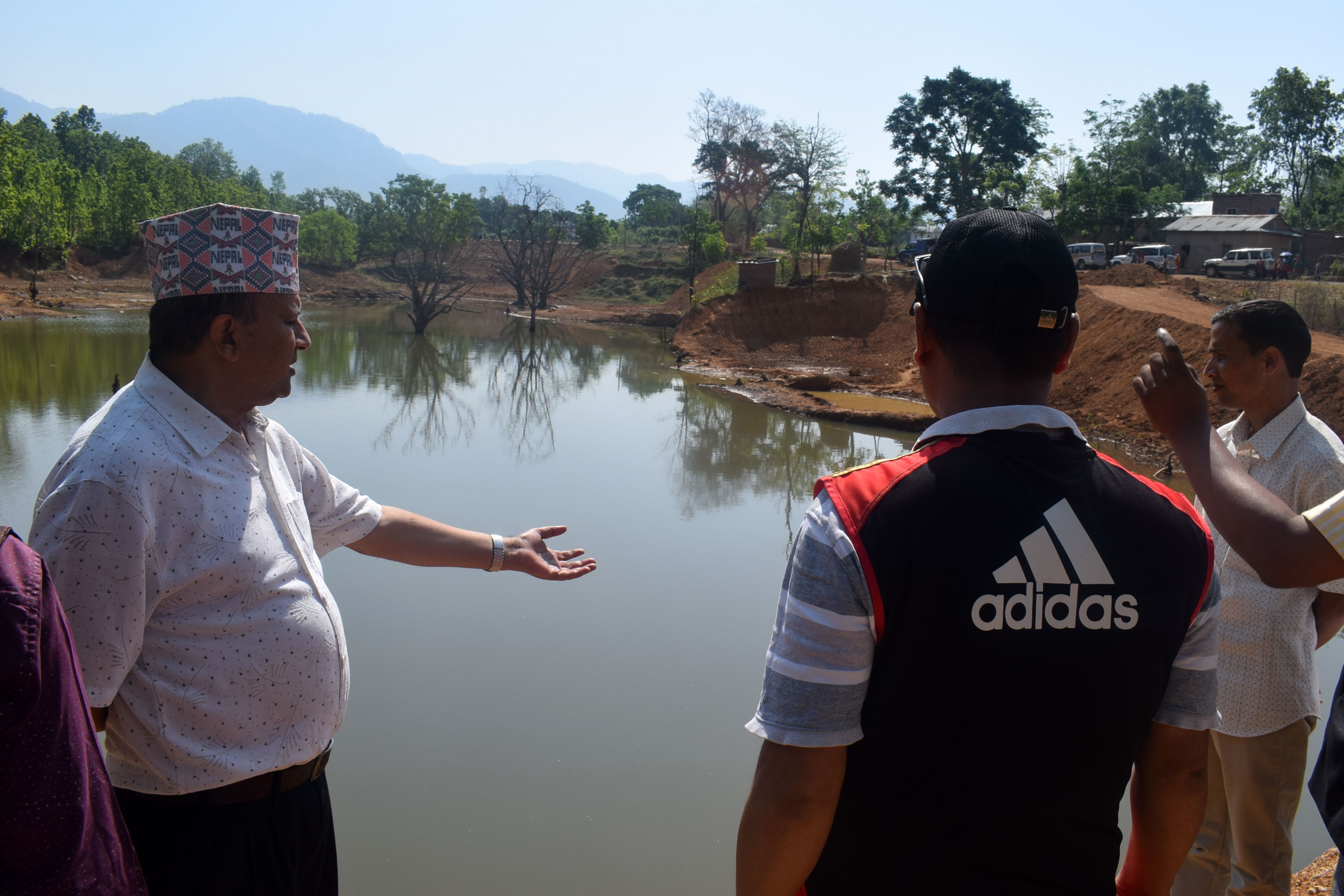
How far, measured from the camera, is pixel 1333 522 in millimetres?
1512

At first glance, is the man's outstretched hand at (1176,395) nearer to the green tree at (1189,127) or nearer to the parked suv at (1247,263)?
the parked suv at (1247,263)

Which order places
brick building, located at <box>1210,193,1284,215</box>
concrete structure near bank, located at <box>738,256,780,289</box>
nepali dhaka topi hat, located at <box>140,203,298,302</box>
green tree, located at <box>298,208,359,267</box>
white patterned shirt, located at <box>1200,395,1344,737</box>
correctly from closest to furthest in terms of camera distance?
1. nepali dhaka topi hat, located at <box>140,203,298,302</box>
2. white patterned shirt, located at <box>1200,395,1344,737</box>
3. concrete structure near bank, located at <box>738,256,780,289</box>
4. brick building, located at <box>1210,193,1284,215</box>
5. green tree, located at <box>298,208,359,267</box>

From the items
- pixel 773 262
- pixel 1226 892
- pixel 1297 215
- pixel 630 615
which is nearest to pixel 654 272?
pixel 773 262

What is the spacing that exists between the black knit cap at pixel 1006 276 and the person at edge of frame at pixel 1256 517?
0.41 m

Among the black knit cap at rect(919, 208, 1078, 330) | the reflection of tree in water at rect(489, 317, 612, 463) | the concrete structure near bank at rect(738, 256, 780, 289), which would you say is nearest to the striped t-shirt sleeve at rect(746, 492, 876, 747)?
the black knit cap at rect(919, 208, 1078, 330)

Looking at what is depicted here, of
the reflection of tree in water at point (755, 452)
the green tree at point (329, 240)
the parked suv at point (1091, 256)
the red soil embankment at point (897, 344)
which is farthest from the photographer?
the green tree at point (329, 240)

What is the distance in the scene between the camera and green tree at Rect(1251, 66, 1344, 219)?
38281 mm

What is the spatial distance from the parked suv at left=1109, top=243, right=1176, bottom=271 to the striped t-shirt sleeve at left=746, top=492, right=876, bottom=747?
1191 inches

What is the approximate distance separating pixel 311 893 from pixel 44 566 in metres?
1.26

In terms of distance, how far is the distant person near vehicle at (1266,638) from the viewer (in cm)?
220

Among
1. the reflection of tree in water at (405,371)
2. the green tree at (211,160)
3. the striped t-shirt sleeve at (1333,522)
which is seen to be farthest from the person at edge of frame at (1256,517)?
the green tree at (211,160)

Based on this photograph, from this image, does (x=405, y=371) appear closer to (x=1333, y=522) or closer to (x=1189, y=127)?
(x=1333, y=522)

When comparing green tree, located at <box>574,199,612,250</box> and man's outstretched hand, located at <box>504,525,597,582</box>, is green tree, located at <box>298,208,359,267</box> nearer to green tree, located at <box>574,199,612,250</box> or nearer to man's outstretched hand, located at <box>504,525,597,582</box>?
green tree, located at <box>574,199,612,250</box>

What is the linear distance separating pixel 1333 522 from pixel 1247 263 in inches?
1174
